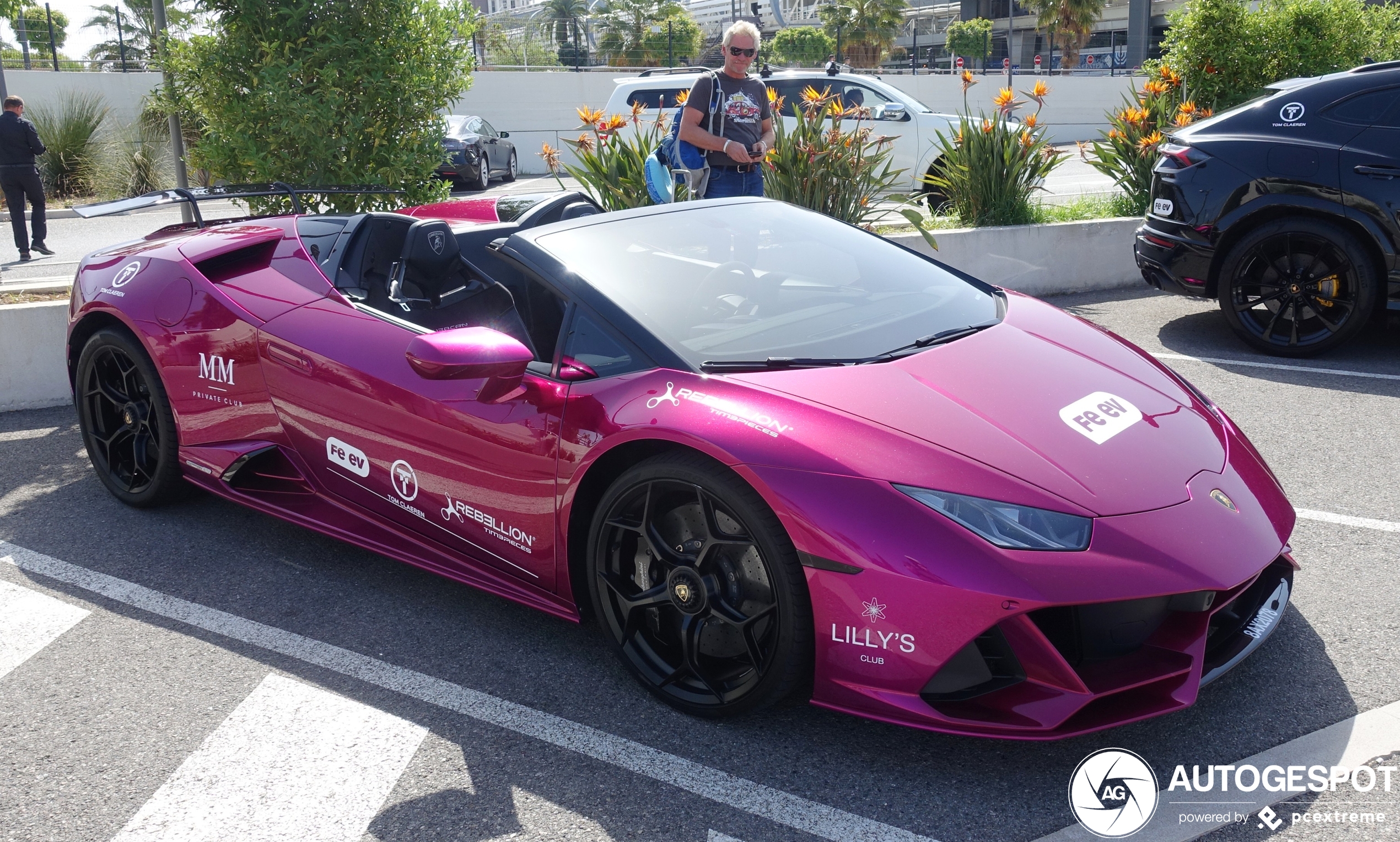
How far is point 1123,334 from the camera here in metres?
6.71

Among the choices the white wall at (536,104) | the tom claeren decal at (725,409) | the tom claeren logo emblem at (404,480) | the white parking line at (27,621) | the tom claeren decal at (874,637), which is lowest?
the white parking line at (27,621)

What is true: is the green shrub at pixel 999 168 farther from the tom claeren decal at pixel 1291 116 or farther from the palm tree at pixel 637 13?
the palm tree at pixel 637 13

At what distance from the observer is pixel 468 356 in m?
2.82

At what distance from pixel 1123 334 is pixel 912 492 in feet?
16.1

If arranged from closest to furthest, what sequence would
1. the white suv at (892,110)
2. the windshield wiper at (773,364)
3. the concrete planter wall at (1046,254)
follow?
the windshield wiper at (773,364) < the concrete planter wall at (1046,254) < the white suv at (892,110)

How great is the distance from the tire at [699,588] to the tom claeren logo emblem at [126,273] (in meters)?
2.45

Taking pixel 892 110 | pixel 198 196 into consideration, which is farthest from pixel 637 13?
pixel 198 196

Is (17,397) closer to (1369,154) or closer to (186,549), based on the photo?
(186,549)

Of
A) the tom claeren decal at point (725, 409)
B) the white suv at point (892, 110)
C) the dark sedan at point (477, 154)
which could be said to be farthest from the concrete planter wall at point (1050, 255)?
the dark sedan at point (477, 154)

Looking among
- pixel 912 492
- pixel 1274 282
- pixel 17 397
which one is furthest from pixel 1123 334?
pixel 17 397

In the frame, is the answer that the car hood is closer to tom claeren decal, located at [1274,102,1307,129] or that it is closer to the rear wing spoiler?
the rear wing spoiler

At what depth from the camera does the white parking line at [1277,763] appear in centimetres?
224

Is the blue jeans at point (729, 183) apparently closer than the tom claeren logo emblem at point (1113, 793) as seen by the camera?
No

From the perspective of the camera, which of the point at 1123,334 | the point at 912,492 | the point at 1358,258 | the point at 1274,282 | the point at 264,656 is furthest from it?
the point at 1123,334
